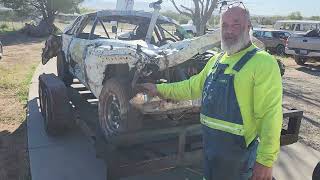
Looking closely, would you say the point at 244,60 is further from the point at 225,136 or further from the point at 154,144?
the point at 154,144

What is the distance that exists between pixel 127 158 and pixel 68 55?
3198 mm

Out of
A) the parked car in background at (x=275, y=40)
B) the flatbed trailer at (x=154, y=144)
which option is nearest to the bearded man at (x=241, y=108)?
the flatbed trailer at (x=154, y=144)

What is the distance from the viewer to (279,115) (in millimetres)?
2623

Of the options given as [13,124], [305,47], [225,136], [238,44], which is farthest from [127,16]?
[305,47]

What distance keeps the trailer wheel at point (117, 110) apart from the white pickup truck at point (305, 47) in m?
14.3

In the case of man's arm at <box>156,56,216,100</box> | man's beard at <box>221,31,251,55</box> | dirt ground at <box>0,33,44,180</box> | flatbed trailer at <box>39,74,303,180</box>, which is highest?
man's beard at <box>221,31,251,55</box>

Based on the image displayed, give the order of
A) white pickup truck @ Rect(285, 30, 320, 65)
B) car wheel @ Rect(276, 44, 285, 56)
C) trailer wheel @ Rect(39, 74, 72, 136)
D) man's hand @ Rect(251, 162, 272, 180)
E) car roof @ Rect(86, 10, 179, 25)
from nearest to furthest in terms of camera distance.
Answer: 1. man's hand @ Rect(251, 162, 272, 180)
2. trailer wheel @ Rect(39, 74, 72, 136)
3. car roof @ Rect(86, 10, 179, 25)
4. white pickup truck @ Rect(285, 30, 320, 65)
5. car wheel @ Rect(276, 44, 285, 56)

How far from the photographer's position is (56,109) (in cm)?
584

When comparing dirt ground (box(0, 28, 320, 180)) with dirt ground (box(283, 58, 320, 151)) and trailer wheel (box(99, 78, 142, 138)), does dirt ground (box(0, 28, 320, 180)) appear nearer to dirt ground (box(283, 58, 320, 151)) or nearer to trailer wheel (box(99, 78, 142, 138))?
dirt ground (box(283, 58, 320, 151))

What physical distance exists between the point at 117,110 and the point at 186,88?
4.39 feet

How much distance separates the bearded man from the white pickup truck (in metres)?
15.6

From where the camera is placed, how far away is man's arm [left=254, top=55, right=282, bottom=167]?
2564mm

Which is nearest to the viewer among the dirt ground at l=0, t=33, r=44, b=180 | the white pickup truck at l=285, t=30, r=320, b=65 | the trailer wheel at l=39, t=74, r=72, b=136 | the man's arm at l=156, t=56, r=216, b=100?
the man's arm at l=156, t=56, r=216, b=100

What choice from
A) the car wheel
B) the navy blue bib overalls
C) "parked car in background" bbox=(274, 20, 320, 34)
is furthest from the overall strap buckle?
"parked car in background" bbox=(274, 20, 320, 34)
